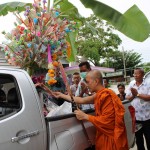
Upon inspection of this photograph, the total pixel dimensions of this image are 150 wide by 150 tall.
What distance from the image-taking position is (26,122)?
2.75 m

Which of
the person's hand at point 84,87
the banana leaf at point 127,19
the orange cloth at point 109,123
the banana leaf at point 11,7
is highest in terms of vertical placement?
the banana leaf at point 11,7

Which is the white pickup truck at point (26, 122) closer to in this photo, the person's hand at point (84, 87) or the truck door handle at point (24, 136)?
the truck door handle at point (24, 136)

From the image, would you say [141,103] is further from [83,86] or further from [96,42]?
[96,42]

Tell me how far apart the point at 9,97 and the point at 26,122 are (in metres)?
0.35

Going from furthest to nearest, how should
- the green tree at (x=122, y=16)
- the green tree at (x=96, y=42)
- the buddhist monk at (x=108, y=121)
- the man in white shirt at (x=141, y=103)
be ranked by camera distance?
the green tree at (x=96, y=42), the man in white shirt at (x=141, y=103), the green tree at (x=122, y=16), the buddhist monk at (x=108, y=121)

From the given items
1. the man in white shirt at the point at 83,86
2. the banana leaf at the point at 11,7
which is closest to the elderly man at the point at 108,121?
the man in white shirt at the point at 83,86

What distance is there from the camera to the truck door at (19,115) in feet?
8.52

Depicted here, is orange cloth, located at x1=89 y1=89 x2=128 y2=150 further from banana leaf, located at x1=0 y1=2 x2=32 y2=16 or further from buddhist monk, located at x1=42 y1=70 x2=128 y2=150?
banana leaf, located at x1=0 y1=2 x2=32 y2=16

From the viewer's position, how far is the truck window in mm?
2781

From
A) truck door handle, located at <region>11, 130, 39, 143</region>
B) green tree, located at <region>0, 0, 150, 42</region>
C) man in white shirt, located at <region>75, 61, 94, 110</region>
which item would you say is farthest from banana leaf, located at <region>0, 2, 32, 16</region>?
truck door handle, located at <region>11, 130, 39, 143</region>

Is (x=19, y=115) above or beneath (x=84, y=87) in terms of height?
beneath

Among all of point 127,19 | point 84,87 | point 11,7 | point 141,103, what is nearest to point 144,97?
point 141,103

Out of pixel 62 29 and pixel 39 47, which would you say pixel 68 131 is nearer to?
pixel 39 47

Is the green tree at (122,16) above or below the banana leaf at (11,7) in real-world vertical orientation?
below
